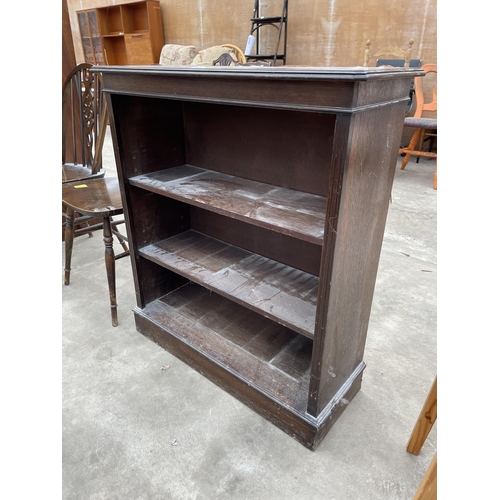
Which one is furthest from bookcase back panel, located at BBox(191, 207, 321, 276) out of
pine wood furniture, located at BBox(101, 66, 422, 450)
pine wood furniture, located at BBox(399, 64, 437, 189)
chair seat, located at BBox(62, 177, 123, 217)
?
pine wood furniture, located at BBox(399, 64, 437, 189)

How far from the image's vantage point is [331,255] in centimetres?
98

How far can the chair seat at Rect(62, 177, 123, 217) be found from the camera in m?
1.71

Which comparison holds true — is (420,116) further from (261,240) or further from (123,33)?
(123,33)

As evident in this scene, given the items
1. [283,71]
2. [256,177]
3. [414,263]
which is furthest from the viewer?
[414,263]

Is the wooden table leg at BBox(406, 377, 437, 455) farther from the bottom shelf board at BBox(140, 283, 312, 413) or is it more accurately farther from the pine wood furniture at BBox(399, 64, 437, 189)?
the pine wood furniture at BBox(399, 64, 437, 189)

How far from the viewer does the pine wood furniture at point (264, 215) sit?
0.93 metres

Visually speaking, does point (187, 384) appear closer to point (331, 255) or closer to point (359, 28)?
point (331, 255)

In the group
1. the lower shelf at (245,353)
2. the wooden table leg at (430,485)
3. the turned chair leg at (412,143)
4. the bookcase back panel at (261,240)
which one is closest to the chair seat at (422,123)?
the turned chair leg at (412,143)

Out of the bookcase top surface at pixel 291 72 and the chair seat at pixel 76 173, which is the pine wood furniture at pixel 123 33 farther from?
the bookcase top surface at pixel 291 72

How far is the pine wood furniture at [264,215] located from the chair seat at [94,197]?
21cm

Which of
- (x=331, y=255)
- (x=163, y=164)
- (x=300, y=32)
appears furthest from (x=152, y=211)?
(x=300, y=32)

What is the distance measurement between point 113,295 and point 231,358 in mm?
746

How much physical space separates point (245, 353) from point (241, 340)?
0.08 meters

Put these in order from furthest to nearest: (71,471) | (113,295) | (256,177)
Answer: (113,295) → (256,177) → (71,471)
